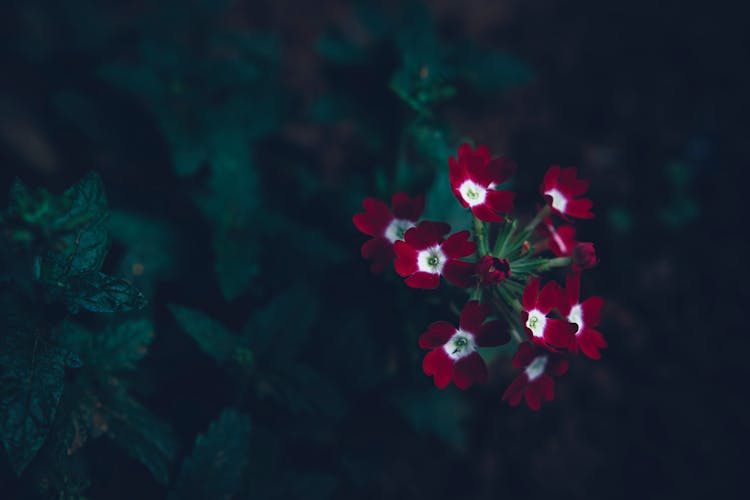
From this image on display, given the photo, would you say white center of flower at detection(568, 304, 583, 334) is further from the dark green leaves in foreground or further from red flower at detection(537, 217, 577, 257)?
the dark green leaves in foreground

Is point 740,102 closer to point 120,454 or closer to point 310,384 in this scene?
point 310,384

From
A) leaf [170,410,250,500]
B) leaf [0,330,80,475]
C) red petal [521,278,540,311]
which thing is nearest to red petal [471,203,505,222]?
red petal [521,278,540,311]

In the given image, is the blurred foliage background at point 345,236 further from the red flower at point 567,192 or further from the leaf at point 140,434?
the red flower at point 567,192

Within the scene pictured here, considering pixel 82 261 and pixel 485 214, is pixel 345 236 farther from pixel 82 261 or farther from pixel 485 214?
pixel 82 261

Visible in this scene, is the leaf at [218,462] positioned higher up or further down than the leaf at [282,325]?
further down

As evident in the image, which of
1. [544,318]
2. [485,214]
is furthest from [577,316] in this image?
[485,214]

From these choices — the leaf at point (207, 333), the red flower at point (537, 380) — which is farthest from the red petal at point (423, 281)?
the leaf at point (207, 333)
